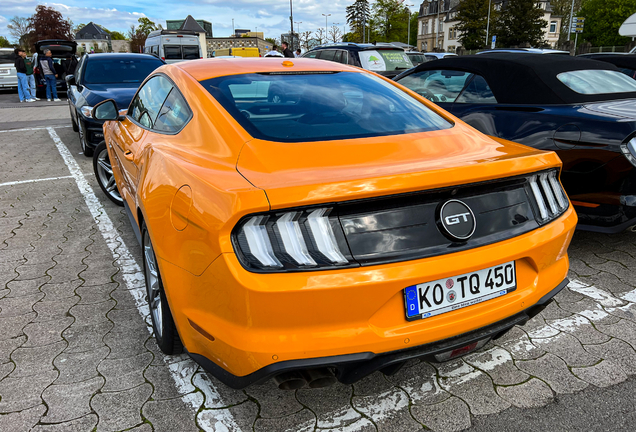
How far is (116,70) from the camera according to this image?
8.06 metres

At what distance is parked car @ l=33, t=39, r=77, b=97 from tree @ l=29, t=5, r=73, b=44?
6905cm

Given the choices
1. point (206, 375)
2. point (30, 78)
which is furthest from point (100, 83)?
point (30, 78)

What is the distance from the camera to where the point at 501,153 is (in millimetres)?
2098

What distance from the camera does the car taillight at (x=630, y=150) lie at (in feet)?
10.2

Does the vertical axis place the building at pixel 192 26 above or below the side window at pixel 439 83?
above

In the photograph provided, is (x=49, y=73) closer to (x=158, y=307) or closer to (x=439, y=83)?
(x=439, y=83)

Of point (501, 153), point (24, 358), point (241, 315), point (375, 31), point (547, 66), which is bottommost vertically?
point (24, 358)

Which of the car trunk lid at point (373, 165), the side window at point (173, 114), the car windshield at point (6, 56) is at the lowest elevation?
the car trunk lid at point (373, 165)

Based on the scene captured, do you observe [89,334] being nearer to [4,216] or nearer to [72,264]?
[72,264]

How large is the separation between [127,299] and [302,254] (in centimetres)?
197

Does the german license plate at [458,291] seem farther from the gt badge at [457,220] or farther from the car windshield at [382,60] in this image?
the car windshield at [382,60]

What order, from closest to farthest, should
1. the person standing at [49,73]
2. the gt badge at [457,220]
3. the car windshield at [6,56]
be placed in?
the gt badge at [457,220]
the person standing at [49,73]
the car windshield at [6,56]

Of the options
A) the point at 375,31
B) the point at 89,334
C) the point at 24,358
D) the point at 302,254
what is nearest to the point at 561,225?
the point at 302,254

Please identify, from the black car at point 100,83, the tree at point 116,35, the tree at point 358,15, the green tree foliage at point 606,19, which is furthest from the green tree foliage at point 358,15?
the tree at point 116,35
